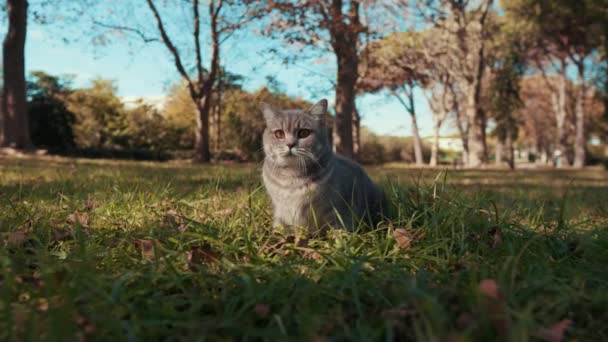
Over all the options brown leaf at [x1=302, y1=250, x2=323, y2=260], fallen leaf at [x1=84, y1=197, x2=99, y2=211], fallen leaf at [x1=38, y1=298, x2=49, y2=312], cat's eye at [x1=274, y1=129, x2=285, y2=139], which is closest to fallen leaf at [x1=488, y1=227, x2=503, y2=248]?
brown leaf at [x1=302, y1=250, x2=323, y2=260]

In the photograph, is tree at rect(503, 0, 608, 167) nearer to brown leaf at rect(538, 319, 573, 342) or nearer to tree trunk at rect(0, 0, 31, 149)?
tree trunk at rect(0, 0, 31, 149)

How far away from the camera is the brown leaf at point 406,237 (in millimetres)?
1953

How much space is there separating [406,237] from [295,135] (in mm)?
962

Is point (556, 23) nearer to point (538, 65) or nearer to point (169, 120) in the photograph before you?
point (538, 65)

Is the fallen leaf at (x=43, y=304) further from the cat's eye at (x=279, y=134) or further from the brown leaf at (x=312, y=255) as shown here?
the cat's eye at (x=279, y=134)

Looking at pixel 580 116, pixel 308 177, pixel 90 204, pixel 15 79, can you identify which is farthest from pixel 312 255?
pixel 580 116

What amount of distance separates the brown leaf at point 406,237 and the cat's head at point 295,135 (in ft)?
2.26

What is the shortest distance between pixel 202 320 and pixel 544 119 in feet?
156

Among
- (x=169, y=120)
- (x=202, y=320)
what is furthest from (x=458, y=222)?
(x=169, y=120)

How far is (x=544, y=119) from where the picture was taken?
132ft

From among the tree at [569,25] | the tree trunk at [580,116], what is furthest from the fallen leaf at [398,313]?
the tree trunk at [580,116]

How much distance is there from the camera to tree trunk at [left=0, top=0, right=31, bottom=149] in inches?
472

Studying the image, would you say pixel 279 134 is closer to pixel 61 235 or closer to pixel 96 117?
pixel 61 235

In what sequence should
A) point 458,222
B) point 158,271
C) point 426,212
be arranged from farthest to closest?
point 426,212 → point 458,222 → point 158,271
